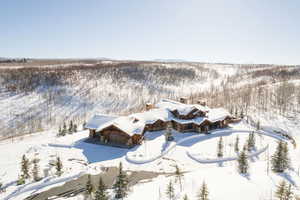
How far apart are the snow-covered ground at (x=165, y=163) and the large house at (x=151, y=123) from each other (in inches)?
61.8

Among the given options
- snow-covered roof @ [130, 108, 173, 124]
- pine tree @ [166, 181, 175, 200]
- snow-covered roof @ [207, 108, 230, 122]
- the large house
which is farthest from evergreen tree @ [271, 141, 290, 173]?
snow-covered roof @ [130, 108, 173, 124]

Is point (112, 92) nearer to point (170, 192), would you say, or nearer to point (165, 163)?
point (165, 163)

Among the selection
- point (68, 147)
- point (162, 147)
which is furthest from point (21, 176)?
point (162, 147)

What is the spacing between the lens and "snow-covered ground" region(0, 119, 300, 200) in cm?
1440

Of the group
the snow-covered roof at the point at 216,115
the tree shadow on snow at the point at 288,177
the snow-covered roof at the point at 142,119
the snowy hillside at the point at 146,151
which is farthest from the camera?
the snow-covered roof at the point at 216,115

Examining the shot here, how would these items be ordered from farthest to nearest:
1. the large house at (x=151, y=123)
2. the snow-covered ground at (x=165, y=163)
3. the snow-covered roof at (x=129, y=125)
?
1. the large house at (x=151, y=123)
2. the snow-covered roof at (x=129, y=125)
3. the snow-covered ground at (x=165, y=163)

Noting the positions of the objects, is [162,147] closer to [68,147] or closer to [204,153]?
[204,153]

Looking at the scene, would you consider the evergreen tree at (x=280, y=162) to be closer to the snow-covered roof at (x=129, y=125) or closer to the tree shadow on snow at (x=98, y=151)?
the snow-covered roof at (x=129, y=125)

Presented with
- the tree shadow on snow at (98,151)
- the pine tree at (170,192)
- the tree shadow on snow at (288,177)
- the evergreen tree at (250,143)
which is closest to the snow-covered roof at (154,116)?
the tree shadow on snow at (98,151)

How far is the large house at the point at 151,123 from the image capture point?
27569 mm

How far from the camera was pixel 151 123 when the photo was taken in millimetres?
31703

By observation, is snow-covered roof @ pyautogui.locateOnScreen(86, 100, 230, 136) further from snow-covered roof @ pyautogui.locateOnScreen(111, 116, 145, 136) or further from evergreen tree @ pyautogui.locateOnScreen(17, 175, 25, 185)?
evergreen tree @ pyautogui.locateOnScreen(17, 175, 25, 185)

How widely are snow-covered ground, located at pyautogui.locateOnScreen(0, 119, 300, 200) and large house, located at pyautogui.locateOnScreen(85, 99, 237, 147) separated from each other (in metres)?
1.57

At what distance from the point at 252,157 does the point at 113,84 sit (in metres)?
77.4
